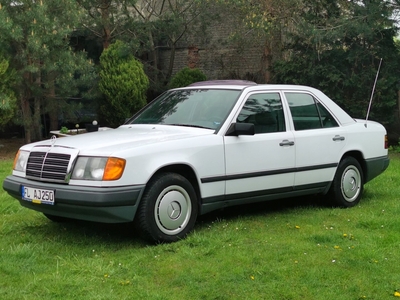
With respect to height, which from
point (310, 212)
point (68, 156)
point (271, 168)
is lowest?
point (310, 212)

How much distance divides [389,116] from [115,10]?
25.2 ft

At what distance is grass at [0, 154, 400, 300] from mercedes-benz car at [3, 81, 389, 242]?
31 cm

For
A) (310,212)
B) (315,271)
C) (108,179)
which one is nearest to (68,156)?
(108,179)

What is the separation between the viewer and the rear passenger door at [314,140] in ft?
20.9

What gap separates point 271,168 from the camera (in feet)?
19.8

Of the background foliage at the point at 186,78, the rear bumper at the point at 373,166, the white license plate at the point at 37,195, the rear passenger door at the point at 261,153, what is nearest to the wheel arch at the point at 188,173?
the rear passenger door at the point at 261,153

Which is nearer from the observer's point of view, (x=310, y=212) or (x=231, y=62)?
(x=310, y=212)

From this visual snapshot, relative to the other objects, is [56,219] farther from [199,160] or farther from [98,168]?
[199,160]

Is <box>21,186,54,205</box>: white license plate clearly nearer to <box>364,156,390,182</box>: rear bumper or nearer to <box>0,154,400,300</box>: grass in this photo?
<box>0,154,400,300</box>: grass

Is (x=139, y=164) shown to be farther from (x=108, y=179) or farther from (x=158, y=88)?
(x=158, y=88)

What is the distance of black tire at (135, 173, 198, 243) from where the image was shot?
5.05 meters

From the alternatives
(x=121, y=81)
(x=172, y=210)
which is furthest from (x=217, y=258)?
(x=121, y=81)

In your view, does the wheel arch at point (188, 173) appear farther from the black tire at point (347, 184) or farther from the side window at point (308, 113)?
the black tire at point (347, 184)

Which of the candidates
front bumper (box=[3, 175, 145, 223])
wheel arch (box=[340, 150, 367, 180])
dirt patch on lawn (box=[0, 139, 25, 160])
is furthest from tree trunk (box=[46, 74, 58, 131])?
front bumper (box=[3, 175, 145, 223])
